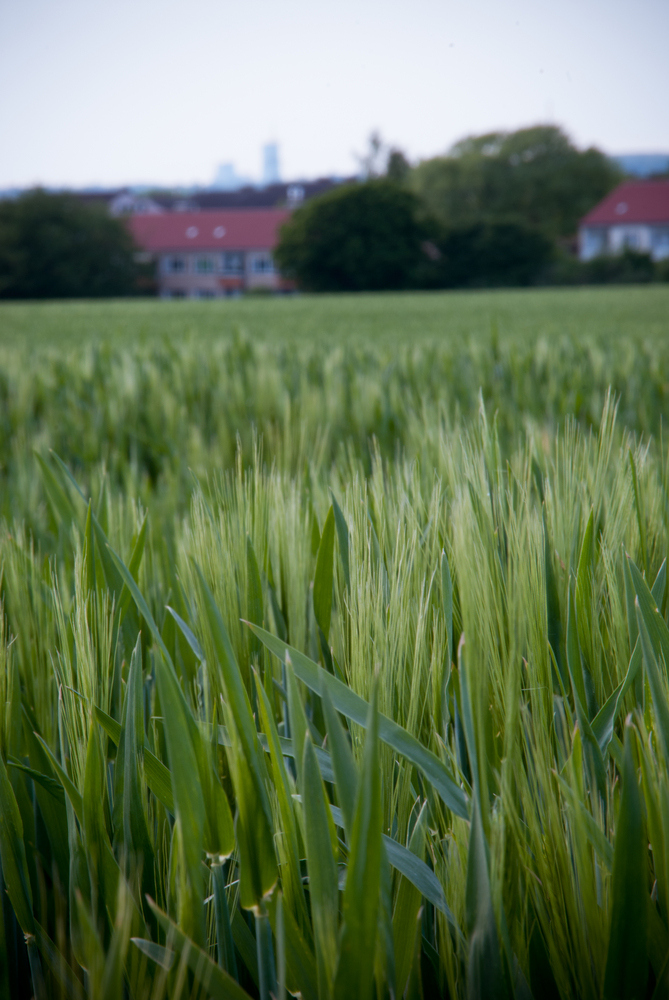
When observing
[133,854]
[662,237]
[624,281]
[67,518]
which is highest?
[662,237]

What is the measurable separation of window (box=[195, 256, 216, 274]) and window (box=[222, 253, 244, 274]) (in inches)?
26.6

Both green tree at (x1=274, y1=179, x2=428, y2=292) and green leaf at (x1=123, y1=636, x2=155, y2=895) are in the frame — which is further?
green tree at (x1=274, y1=179, x2=428, y2=292)

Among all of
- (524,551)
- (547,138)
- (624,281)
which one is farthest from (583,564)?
(547,138)

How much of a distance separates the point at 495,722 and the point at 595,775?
0.07 m

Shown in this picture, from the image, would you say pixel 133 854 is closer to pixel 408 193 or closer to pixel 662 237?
pixel 408 193

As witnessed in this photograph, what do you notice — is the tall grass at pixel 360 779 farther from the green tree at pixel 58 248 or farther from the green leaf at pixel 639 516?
the green tree at pixel 58 248

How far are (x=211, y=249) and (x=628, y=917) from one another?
133 feet

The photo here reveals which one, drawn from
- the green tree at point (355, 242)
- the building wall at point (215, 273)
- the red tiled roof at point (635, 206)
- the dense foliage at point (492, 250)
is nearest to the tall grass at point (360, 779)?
the green tree at point (355, 242)

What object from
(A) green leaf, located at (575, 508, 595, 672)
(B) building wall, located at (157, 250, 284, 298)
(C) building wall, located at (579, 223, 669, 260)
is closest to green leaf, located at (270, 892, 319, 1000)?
(A) green leaf, located at (575, 508, 595, 672)

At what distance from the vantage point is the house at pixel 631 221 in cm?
3622

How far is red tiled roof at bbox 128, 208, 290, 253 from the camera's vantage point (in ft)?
123

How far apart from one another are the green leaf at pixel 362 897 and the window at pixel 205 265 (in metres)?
41.6

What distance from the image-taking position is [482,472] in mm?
539

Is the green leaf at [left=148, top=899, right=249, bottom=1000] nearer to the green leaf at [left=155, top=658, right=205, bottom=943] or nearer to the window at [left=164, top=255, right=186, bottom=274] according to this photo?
the green leaf at [left=155, top=658, right=205, bottom=943]
